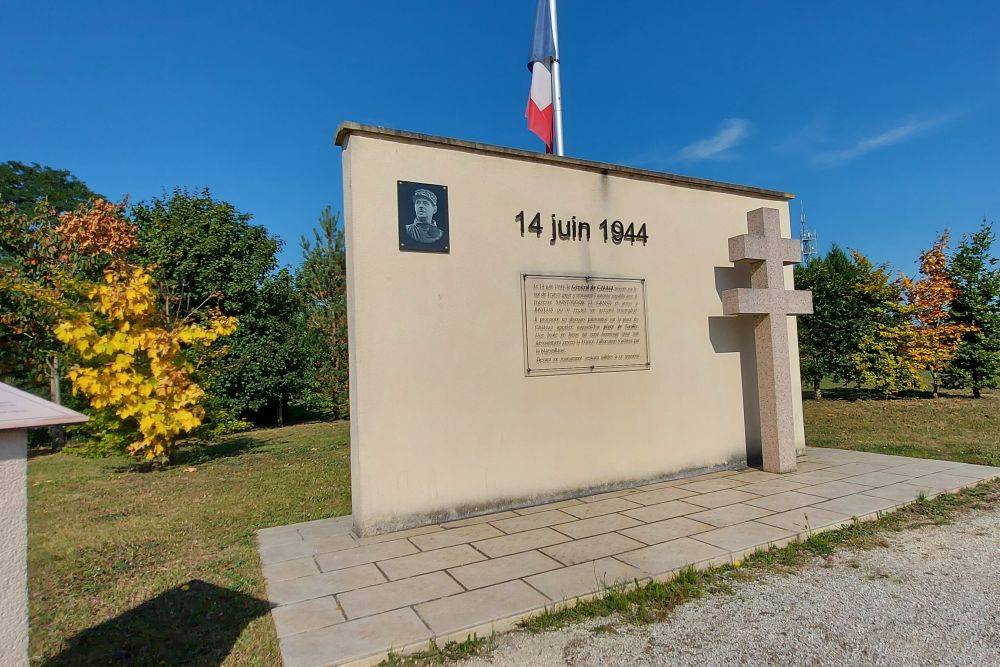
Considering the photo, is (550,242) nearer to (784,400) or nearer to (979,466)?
(784,400)

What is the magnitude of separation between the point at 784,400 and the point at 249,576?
5791 mm

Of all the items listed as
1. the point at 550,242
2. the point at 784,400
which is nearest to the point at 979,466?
the point at 784,400

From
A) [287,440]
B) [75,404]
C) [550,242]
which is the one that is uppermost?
[550,242]

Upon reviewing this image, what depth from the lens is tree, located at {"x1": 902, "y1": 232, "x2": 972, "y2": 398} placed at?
1269cm

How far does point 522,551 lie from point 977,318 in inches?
564

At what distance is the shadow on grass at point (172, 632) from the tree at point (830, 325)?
48.1 feet

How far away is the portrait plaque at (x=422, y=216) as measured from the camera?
489 cm

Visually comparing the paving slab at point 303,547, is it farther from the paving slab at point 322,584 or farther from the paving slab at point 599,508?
the paving slab at point 599,508

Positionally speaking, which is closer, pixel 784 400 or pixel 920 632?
pixel 920 632

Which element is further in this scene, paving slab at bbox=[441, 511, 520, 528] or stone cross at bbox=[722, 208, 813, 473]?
stone cross at bbox=[722, 208, 813, 473]

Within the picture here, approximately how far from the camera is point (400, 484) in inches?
187

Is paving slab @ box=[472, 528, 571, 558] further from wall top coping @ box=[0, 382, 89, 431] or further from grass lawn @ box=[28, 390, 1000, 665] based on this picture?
wall top coping @ box=[0, 382, 89, 431]

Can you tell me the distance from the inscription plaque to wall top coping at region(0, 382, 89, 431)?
3.91 m

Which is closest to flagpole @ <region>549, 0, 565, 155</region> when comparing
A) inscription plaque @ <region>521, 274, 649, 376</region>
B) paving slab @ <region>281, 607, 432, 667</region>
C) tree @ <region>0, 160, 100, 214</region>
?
inscription plaque @ <region>521, 274, 649, 376</region>
